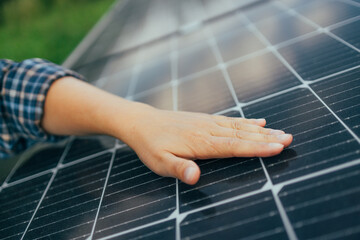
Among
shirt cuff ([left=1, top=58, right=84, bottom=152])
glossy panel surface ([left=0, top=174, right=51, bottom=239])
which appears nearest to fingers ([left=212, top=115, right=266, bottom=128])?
glossy panel surface ([left=0, top=174, right=51, bottom=239])

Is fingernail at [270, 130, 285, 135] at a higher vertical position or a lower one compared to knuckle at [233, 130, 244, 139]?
higher

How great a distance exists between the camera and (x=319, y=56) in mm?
2688

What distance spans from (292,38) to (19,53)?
16.6ft

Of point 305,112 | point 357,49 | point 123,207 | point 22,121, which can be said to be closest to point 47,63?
point 22,121

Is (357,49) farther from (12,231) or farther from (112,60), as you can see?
(112,60)

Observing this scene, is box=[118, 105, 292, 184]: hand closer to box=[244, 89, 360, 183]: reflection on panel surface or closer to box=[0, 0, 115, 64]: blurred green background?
box=[244, 89, 360, 183]: reflection on panel surface

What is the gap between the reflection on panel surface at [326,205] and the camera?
1323 mm

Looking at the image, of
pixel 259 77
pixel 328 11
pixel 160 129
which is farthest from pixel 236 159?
pixel 328 11

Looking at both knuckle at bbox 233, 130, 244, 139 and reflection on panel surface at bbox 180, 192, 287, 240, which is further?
knuckle at bbox 233, 130, 244, 139

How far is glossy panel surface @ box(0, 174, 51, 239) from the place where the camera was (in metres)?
2.29

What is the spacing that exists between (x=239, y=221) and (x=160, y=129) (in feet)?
3.18

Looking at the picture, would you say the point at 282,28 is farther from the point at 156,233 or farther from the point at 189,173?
the point at 156,233

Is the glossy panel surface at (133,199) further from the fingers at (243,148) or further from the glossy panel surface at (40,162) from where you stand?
the glossy panel surface at (40,162)

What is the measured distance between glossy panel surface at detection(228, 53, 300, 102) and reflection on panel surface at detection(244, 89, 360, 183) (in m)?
0.24
